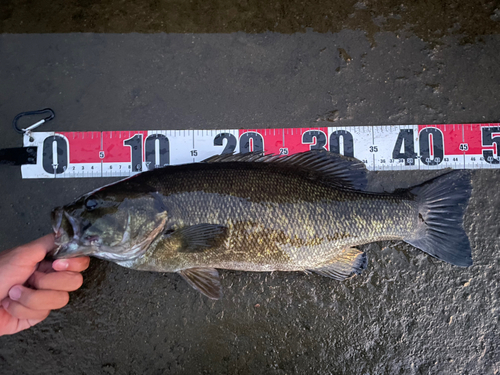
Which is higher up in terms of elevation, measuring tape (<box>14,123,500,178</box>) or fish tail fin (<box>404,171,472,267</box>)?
measuring tape (<box>14,123,500,178</box>)

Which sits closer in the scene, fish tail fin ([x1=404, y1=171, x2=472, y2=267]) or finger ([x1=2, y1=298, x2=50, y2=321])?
finger ([x1=2, y1=298, x2=50, y2=321])

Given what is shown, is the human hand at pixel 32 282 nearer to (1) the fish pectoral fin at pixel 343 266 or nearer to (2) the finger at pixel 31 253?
(2) the finger at pixel 31 253

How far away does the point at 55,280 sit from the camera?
7.98ft

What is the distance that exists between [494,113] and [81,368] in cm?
426

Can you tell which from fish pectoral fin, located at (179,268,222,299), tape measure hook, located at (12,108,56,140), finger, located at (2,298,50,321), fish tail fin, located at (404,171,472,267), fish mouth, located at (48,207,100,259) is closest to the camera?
fish mouth, located at (48,207,100,259)

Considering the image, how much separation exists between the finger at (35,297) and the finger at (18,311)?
4 cm

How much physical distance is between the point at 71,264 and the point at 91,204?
0.57 meters

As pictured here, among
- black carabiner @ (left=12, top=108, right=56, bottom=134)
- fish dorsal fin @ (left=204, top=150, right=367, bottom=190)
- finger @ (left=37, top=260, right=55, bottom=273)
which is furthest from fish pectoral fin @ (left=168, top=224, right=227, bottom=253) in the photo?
black carabiner @ (left=12, top=108, right=56, bottom=134)

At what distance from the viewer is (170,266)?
8.10 ft

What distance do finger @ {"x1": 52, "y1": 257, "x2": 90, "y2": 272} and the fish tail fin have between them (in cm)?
257

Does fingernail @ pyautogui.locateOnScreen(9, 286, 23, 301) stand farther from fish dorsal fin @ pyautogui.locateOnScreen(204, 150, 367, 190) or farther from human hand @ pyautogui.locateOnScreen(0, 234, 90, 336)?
Result: fish dorsal fin @ pyautogui.locateOnScreen(204, 150, 367, 190)

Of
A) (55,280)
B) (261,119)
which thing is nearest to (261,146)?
(261,119)

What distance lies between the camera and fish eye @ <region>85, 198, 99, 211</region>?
2.24 meters

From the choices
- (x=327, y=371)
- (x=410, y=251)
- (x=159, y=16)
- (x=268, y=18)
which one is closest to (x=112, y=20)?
(x=159, y=16)
